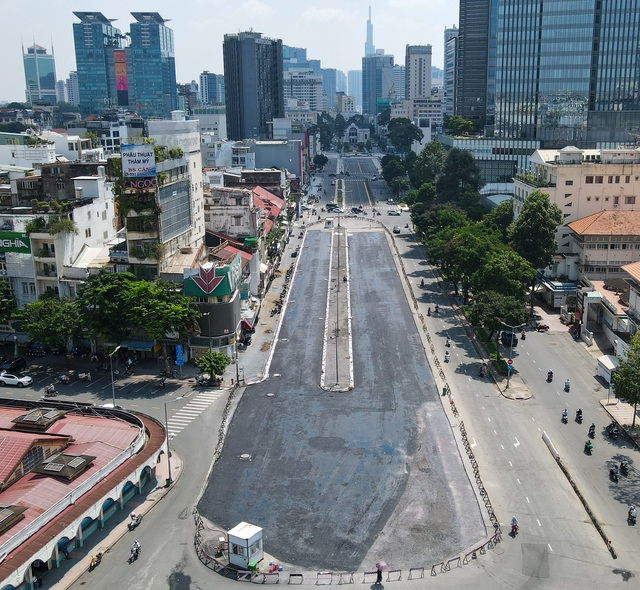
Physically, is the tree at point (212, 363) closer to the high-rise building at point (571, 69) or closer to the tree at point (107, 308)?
the tree at point (107, 308)

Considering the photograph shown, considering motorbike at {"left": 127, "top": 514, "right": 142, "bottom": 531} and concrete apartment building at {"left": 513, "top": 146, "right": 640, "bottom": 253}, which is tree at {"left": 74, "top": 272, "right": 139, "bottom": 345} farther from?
concrete apartment building at {"left": 513, "top": 146, "right": 640, "bottom": 253}

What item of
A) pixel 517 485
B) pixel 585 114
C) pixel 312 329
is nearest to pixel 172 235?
pixel 312 329

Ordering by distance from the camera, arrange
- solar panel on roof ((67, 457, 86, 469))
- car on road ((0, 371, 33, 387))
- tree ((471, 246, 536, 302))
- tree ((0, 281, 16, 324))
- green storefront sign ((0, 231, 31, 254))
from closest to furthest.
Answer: solar panel on roof ((67, 457, 86, 469)), car on road ((0, 371, 33, 387)), tree ((0, 281, 16, 324)), green storefront sign ((0, 231, 31, 254)), tree ((471, 246, 536, 302))

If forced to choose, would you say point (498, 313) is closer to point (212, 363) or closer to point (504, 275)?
point (504, 275)

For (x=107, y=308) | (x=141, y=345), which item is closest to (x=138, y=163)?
(x=107, y=308)

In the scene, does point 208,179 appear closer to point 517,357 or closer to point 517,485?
point 517,357

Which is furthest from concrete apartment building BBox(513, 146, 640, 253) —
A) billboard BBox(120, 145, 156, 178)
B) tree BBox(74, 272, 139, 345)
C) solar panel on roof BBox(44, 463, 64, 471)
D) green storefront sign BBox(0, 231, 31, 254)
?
solar panel on roof BBox(44, 463, 64, 471)
